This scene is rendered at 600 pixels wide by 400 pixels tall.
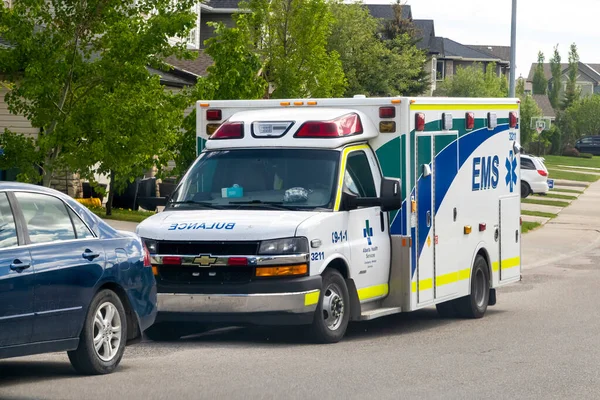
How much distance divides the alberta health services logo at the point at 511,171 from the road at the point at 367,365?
1.72 meters

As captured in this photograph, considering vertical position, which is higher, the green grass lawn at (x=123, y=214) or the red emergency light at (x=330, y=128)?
the red emergency light at (x=330, y=128)

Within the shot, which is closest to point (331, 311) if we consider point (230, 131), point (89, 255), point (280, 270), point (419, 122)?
point (280, 270)

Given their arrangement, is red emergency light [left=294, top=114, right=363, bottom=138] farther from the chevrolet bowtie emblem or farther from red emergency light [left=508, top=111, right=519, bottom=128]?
red emergency light [left=508, top=111, right=519, bottom=128]

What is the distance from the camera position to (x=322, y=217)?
1131 cm

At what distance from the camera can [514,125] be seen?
1586cm

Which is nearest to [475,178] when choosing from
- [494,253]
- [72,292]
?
[494,253]

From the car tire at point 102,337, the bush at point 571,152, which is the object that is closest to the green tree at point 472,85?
the bush at point 571,152

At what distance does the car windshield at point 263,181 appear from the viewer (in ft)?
38.3

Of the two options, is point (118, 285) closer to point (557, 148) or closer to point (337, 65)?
point (337, 65)

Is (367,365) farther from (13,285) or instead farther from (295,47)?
(295,47)

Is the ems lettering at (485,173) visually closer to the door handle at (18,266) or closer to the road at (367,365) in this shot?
the road at (367,365)

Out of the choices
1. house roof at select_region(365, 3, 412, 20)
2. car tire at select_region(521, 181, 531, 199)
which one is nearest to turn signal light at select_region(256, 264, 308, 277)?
car tire at select_region(521, 181, 531, 199)

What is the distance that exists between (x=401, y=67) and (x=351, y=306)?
48978 millimetres

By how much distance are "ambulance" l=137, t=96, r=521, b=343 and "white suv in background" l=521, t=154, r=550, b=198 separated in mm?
30518
